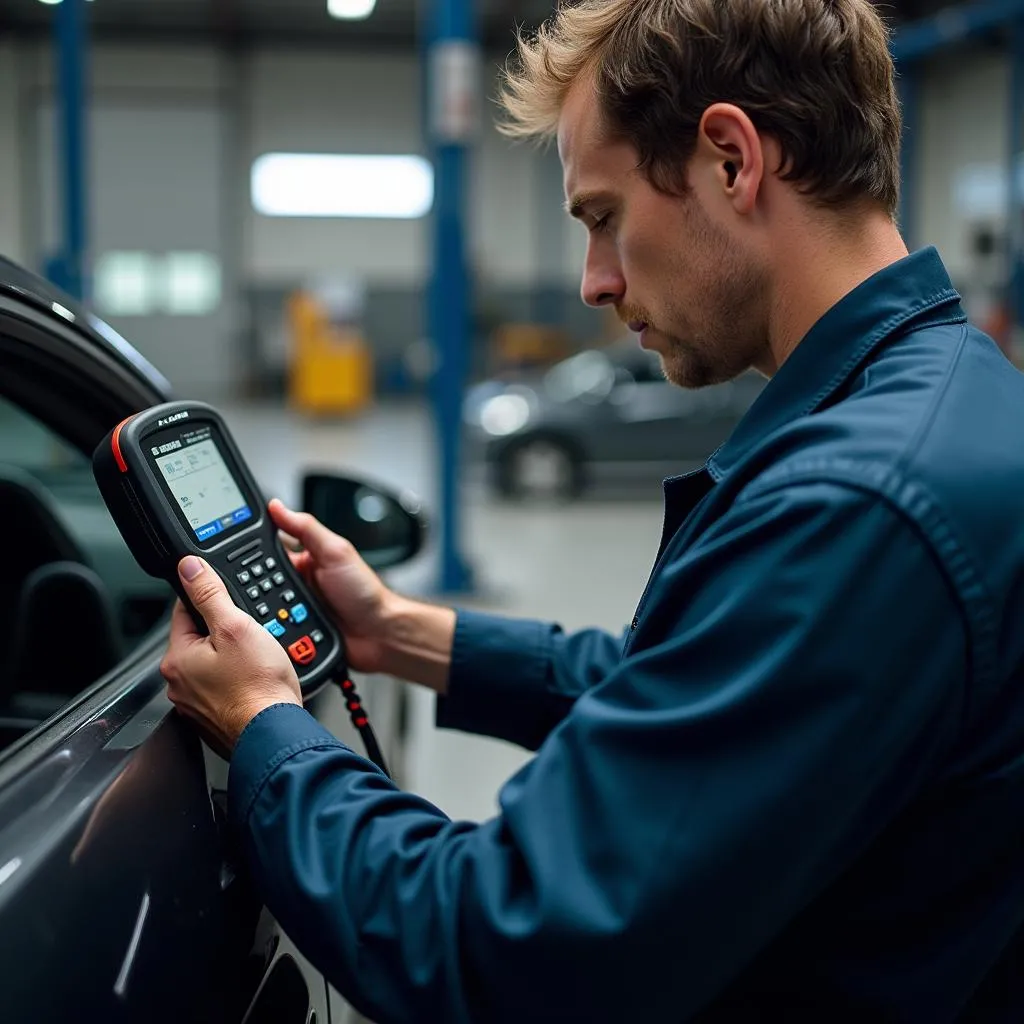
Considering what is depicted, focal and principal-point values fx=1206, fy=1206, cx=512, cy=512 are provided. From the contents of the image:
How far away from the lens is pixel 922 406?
0.94 metres

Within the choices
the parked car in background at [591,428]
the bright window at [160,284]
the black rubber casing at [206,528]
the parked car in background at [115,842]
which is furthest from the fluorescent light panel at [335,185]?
the black rubber casing at [206,528]

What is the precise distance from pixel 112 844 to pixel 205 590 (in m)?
0.32

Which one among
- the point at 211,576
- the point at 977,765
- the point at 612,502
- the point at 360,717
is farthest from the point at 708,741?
the point at 612,502

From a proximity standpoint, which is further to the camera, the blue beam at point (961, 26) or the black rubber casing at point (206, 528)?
the blue beam at point (961, 26)

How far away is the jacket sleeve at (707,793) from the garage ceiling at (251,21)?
16.5m

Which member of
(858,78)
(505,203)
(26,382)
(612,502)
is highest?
(505,203)

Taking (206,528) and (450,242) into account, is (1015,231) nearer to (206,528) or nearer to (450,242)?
(450,242)

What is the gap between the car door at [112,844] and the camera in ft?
2.83

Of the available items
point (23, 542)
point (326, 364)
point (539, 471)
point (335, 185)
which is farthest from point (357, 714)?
point (335, 185)

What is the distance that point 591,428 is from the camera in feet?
30.3

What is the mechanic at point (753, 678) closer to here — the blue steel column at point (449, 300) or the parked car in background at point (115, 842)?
the parked car in background at point (115, 842)

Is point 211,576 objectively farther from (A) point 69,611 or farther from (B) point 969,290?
(B) point 969,290

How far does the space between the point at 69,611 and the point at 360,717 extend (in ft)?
2.52

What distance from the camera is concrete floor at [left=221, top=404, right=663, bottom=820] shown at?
379cm
